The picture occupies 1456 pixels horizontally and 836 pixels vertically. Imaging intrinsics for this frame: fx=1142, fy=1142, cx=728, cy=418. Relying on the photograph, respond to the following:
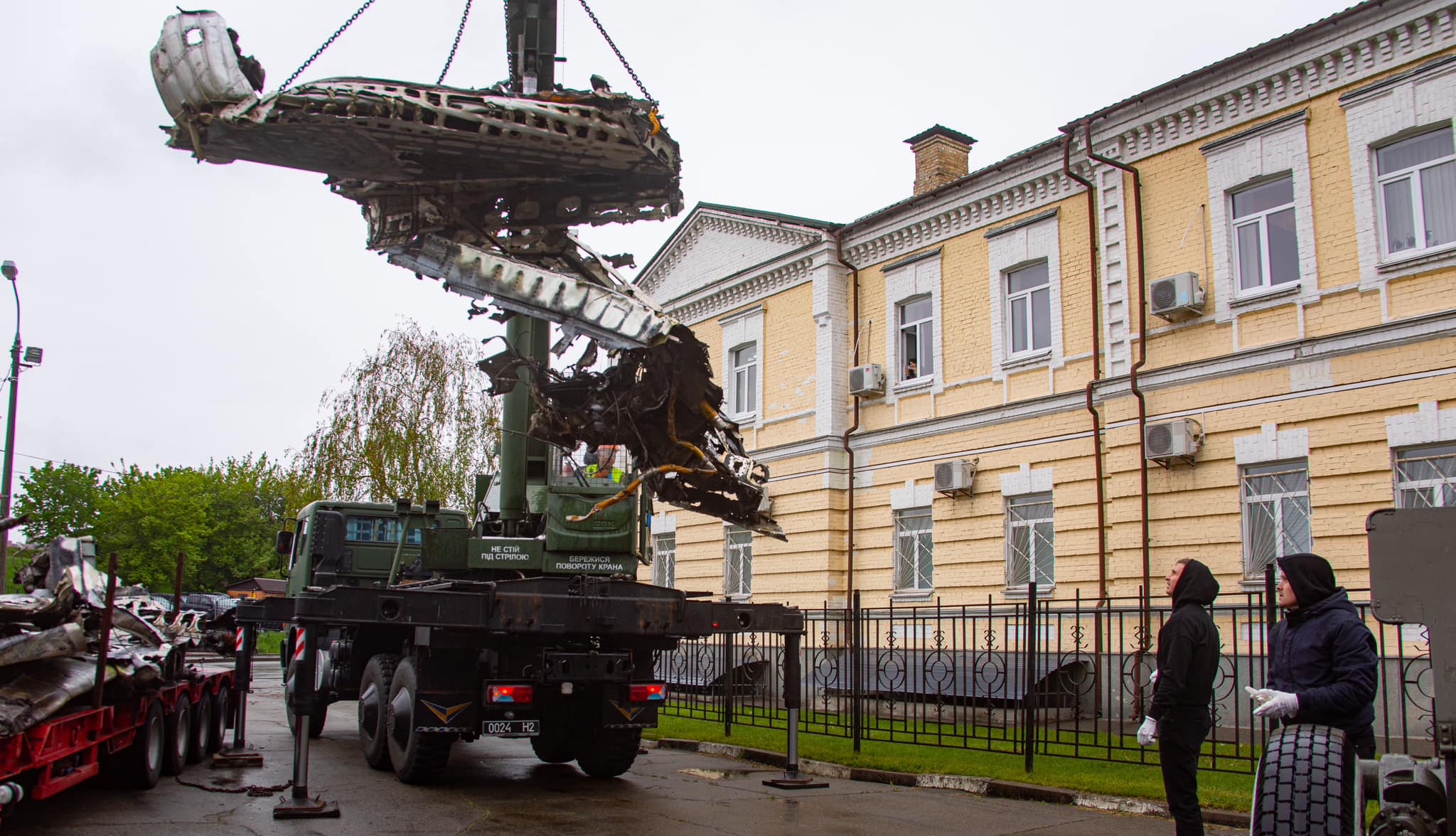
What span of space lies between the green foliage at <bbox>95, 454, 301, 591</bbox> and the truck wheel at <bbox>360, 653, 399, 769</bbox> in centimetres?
4794

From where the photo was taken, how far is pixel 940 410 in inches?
761

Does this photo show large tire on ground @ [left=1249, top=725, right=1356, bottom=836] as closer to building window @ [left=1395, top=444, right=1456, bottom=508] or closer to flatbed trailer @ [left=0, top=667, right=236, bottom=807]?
flatbed trailer @ [left=0, top=667, right=236, bottom=807]

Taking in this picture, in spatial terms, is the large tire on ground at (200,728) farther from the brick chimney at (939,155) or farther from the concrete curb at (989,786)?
the brick chimney at (939,155)

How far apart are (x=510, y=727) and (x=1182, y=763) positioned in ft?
16.3

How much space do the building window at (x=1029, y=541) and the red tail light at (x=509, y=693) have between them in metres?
10.5

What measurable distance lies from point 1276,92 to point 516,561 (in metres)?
11.7

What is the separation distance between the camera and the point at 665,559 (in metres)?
25.4

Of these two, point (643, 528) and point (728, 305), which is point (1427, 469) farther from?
point (728, 305)

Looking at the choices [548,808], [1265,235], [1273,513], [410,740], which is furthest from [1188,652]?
[1265,235]

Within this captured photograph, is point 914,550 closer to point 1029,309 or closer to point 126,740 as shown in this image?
point 1029,309

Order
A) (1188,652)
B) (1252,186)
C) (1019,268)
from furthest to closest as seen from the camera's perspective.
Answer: (1019,268) → (1252,186) → (1188,652)

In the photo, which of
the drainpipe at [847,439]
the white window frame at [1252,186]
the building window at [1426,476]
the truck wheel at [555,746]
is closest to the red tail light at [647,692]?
the truck wheel at [555,746]

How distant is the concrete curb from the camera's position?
8.61 metres

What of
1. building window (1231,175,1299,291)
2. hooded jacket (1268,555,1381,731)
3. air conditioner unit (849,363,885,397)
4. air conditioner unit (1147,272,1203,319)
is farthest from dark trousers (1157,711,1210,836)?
air conditioner unit (849,363,885,397)
